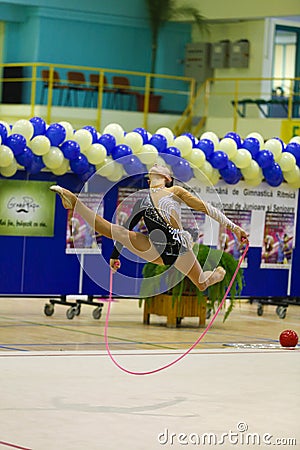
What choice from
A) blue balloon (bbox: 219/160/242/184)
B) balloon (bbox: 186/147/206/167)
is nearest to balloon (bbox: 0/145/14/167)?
balloon (bbox: 186/147/206/167)

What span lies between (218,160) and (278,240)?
176 cm

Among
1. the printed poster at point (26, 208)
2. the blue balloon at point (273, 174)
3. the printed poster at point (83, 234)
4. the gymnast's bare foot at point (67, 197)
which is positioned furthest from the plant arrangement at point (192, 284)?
the gymnast's bare foot at point (67, 197)

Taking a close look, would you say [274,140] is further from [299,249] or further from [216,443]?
[216,443]

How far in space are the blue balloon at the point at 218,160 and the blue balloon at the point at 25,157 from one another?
7.66 feet

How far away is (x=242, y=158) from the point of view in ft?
42.0

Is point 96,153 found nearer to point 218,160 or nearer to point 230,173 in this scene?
point 218,160

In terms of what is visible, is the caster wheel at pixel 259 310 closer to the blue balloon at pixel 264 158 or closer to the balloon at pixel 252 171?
the balloon at pixel 252 171

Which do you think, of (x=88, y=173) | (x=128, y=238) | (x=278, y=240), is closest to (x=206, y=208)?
(x=128, y=238)

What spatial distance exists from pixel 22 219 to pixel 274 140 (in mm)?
3490

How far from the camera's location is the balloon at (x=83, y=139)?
38.8 ft

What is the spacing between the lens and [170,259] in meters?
Result: 8.23

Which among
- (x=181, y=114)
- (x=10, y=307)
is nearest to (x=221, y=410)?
(x=10, y=307)

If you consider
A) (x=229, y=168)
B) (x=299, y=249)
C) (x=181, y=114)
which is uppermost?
(x=181, y=114)

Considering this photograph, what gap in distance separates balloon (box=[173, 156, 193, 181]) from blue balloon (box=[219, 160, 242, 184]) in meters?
0.55
